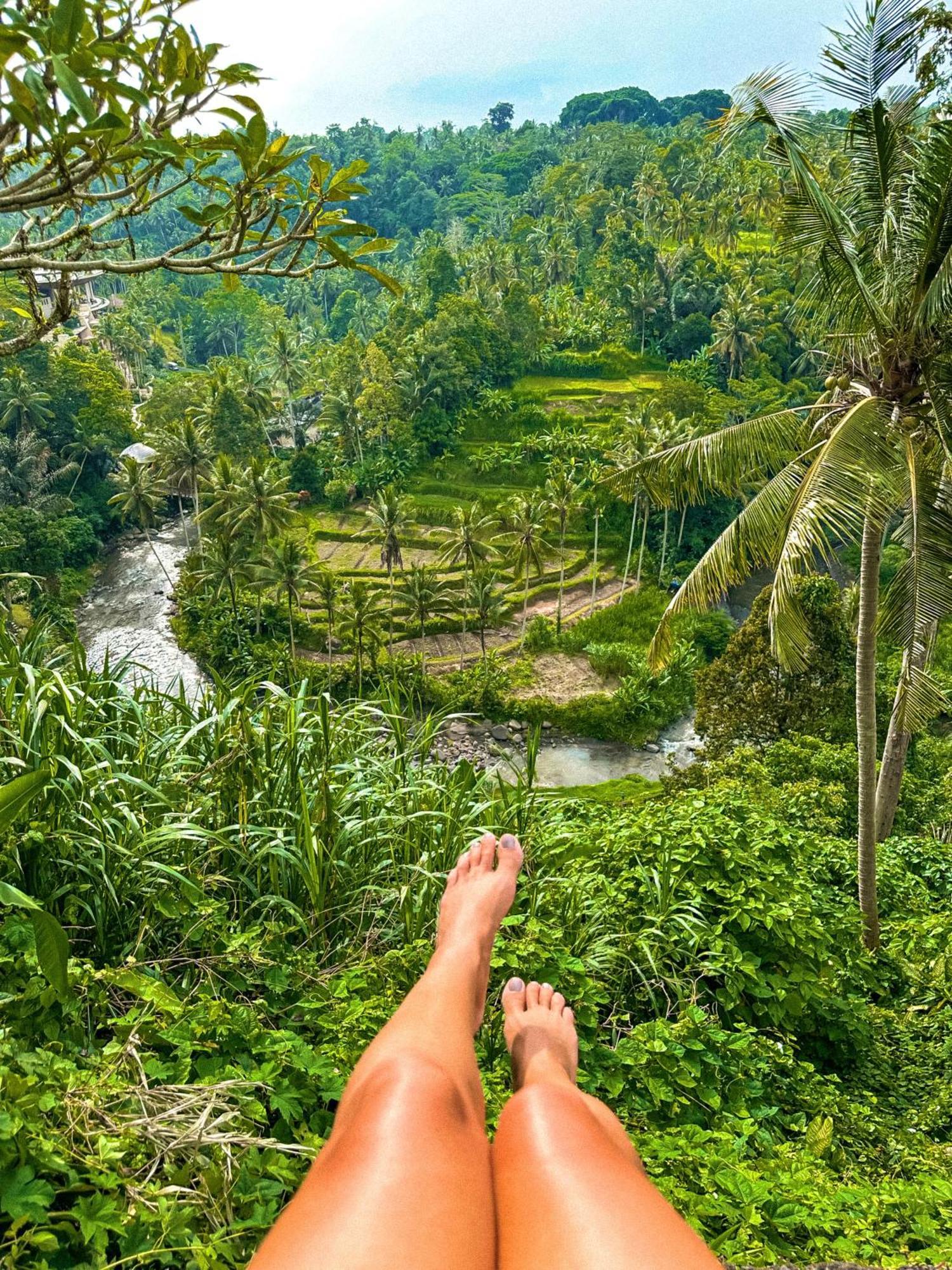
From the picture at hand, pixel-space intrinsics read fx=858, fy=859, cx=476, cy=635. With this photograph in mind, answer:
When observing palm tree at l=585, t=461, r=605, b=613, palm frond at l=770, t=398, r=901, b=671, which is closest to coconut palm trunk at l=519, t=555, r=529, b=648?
palm tree at l=585, t=461, r=605, b=613

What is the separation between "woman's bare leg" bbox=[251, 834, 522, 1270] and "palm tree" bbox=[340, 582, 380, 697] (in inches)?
606

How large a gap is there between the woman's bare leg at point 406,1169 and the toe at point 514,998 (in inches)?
13.0

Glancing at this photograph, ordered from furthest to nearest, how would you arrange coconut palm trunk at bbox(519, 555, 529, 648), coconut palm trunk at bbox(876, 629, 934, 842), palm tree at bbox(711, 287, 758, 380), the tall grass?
1. palm tree at bbox(711, 287, 758, 380)
2. coconut palm trunk at bbox(519, 555, 529, 648)
3. coconut palm trunk at bbox(876, 629, 934, 842)
4. the tall grass

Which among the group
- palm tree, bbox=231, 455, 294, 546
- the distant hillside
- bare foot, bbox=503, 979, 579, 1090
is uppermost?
the distant hillside

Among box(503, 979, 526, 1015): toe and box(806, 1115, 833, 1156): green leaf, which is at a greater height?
box(503, 979, 526, 1015): toe

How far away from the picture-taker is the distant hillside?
2643 inches

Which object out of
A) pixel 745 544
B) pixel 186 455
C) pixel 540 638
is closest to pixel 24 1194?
pixel 745 544

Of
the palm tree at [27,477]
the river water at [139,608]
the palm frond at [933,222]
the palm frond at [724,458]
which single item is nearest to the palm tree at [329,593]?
the river water at [139,608]

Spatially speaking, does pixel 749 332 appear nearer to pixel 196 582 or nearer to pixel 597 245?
pixel 597 245

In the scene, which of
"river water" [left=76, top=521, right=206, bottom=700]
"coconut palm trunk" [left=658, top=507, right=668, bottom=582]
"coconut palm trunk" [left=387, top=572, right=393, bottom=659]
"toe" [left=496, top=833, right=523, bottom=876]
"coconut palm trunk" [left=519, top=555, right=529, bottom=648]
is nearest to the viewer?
"toe" [left=496, top=833, right=523, bottom=876]

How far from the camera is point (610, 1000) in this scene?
2.11 m

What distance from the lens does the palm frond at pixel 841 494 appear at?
13.2 feet

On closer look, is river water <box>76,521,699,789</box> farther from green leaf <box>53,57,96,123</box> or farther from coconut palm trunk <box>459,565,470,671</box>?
green leaf <box>53,57,96,123</box>

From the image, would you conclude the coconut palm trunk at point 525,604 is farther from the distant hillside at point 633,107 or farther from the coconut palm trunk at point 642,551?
the distant hillside at point 633,107
